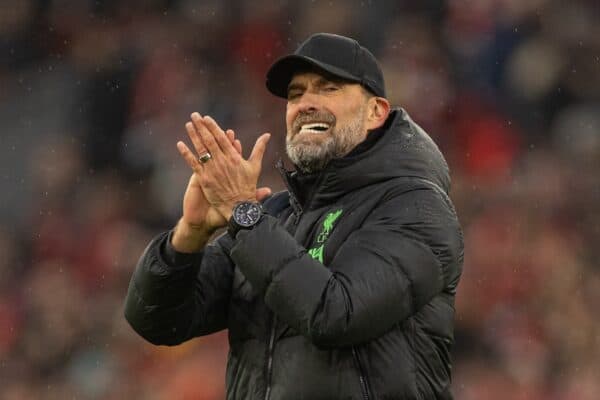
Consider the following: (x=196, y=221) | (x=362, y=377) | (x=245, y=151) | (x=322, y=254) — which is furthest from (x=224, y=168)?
(x=245, y=151)

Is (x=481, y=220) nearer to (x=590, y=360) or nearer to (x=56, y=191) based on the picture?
(x=590, y=360)

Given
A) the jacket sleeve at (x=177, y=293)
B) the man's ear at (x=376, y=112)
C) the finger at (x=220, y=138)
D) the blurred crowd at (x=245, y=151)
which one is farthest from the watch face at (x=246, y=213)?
the blurred crowd at (x=245, y=151)

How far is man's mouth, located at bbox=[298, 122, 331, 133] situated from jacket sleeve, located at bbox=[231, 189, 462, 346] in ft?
0.97

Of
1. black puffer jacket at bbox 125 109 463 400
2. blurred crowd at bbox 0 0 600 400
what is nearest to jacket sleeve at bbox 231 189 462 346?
black puffer jacket at bbox 125 109 463 400

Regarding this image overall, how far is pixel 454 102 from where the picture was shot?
241 inches

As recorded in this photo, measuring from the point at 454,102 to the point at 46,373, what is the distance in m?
2.66

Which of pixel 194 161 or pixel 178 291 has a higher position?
pixel 194 161

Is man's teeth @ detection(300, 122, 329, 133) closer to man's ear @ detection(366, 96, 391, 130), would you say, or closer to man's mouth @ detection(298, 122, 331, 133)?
man's mouth @ detection(298, 122, 331, 133)

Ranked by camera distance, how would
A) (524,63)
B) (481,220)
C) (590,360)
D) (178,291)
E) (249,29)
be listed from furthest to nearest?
(249,29), (524,63), (481,220), (590,360), (178,291)

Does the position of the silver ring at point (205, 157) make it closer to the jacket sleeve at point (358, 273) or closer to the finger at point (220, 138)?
the finger at point (220, 138)

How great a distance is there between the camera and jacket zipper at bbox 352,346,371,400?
2.47 m

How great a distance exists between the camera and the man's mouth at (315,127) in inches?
110

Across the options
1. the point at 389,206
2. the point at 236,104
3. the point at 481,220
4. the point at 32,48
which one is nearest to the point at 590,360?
the point at 481,220

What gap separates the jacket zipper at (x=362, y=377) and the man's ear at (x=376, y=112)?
64cm
